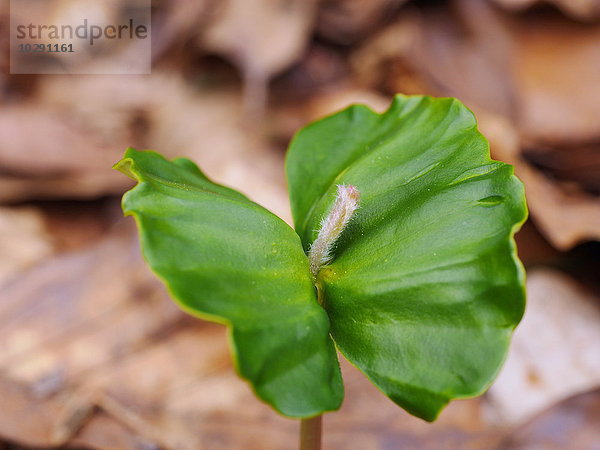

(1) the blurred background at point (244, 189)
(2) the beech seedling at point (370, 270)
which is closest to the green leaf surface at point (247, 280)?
(2) the beech seedling at point (370, 270)

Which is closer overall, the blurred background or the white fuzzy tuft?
the white fuzzy tuft

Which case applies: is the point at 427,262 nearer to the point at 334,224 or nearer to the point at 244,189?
the point at 334,224

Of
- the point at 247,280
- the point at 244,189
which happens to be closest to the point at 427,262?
the point at 247,280

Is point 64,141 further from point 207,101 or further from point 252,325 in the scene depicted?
point 252,325

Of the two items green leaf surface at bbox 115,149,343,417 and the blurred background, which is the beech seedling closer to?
green leaf surface at bbox 115,149,343,417

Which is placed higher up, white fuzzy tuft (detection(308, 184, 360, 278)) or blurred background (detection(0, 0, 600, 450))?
white fuzzy tuft (detection(308, 184, 360, 278))

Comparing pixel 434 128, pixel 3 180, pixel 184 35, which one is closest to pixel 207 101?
pixel 184 35

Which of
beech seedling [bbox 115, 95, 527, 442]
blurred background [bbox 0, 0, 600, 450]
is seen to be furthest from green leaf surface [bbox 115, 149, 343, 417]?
blurred background [bbox 0, 0, 600, 450]
